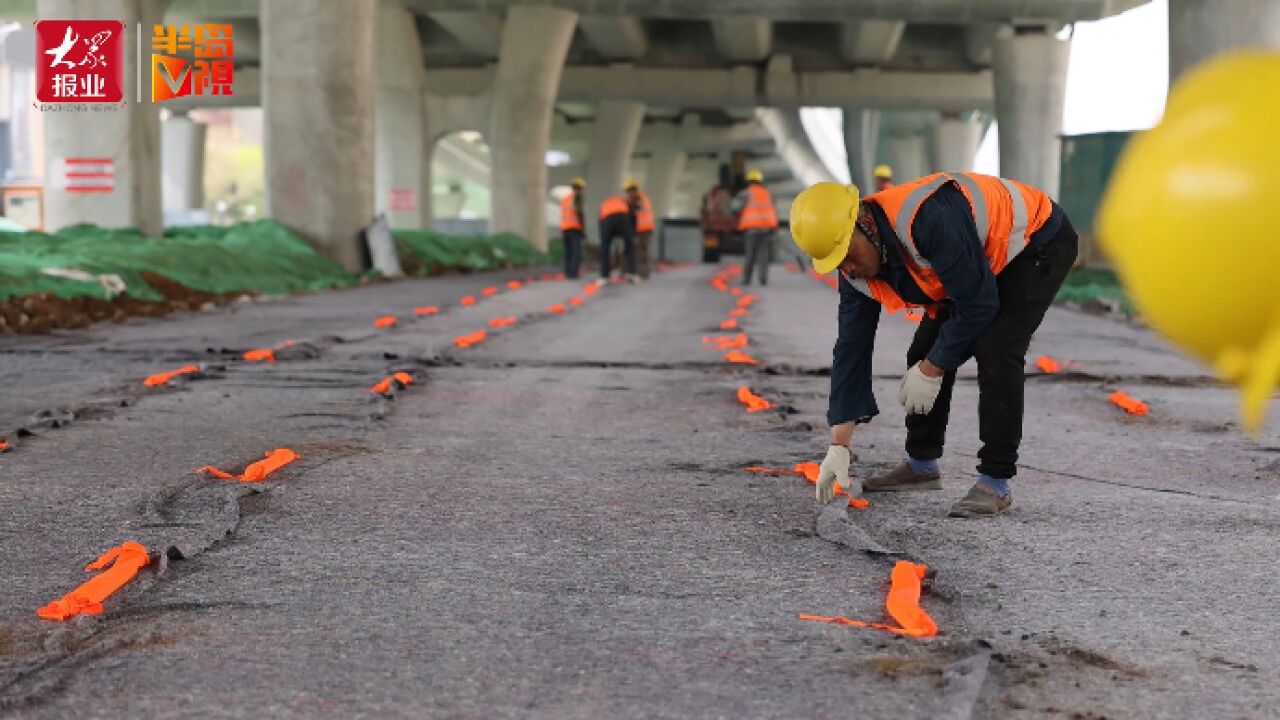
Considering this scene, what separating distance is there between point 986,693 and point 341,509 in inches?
102

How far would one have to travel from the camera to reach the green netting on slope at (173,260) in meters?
14.5

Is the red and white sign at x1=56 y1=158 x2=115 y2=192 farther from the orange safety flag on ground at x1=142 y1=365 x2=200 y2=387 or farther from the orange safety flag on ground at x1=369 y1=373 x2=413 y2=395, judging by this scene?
the orange safety flag on ground at x1=369 y1=373 x2=413 y2=395

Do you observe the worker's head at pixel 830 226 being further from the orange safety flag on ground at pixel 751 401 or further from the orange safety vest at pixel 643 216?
the orange safety vest at pixel 643 216

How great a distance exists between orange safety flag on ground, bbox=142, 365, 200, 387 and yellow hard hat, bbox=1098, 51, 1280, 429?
797 cm

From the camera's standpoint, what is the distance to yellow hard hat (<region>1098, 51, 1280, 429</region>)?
1.35 meters

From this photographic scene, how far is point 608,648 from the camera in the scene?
3.37 m

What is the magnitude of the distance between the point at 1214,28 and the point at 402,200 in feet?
78.0

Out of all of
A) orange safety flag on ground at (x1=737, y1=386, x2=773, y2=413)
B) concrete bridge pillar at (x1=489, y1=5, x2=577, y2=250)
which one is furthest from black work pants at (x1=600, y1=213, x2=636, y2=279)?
orange safety flag on ground at (x1=737, y1=386, x2=773, y2=413)

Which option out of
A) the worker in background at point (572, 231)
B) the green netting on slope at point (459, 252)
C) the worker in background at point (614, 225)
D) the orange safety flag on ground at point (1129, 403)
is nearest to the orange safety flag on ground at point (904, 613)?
the orange safety flag on ground at point (1129, 403)

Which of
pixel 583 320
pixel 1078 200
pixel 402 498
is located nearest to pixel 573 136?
pixel 1078 200

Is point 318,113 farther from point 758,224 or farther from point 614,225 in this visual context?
point 758,224

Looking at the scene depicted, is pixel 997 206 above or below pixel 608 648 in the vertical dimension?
above

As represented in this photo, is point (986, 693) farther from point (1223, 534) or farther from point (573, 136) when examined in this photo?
point (573, 136)

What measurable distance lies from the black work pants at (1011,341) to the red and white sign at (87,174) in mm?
18472
